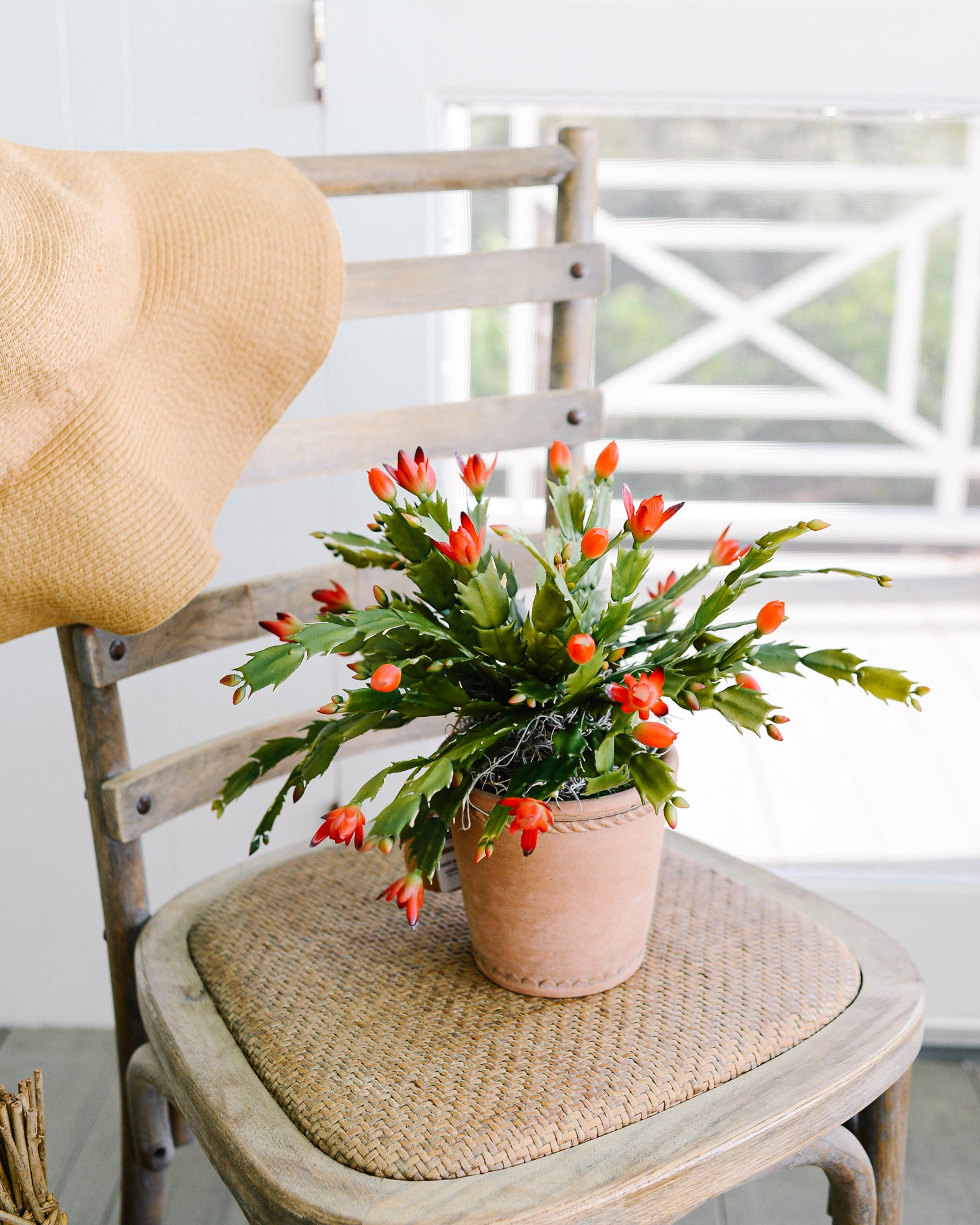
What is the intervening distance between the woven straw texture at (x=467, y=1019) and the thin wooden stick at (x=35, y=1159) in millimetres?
126

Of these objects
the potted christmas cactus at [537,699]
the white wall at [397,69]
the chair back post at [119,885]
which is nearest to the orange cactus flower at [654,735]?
the potted christmas cactus at [537,699]

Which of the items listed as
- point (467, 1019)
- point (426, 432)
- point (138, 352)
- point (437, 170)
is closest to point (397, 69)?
point (437, 170)

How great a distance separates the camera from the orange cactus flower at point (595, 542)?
587 mm

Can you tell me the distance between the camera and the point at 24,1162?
2.18 feet

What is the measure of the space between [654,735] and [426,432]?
0.47 m

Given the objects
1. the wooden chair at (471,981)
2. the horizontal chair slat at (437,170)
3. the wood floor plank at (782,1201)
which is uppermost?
the horizontal chair slat at (437,170)

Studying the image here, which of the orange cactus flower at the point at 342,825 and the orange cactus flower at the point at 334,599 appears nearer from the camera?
the orange cactus flower at the point at 342,825

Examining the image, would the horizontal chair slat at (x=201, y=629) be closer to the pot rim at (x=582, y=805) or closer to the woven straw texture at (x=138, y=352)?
the woven straw texture at (x=138, y=352)

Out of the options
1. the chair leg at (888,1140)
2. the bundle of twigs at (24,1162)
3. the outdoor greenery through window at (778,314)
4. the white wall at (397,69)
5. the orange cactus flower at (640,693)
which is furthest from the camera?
the outdoor greenery through window at (778,314)

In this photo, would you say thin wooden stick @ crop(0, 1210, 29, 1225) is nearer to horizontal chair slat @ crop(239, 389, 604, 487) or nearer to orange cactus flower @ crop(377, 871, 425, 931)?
orange cactus flower @ crop(377, 871, 425, 931)

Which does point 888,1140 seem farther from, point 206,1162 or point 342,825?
point 206,1162

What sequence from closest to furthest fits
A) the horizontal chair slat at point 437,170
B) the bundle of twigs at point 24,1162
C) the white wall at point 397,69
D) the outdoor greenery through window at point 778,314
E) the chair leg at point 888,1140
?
the bundle of twigs at point 24,1162
the chair leg at point 888,1140
the horizontal chair slat at point 437,170
the white wall at point 397,69
the outdoor greenery through window at point 778,314

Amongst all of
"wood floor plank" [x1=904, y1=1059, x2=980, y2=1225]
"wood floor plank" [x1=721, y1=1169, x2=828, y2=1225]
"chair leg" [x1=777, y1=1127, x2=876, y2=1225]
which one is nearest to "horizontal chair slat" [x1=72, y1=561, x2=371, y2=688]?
"chair leg" [x1=777, y1=1127, x2=876, y2=1225]

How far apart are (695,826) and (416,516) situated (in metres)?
0.90
